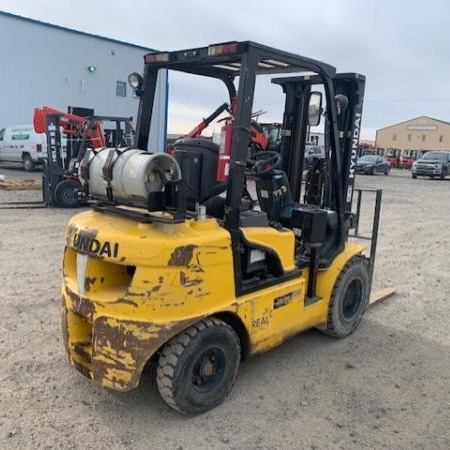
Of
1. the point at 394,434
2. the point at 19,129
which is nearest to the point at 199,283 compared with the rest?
the point at 394,434

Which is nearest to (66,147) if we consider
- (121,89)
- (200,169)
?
(200,169)

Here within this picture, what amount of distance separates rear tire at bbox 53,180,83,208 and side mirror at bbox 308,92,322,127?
349 inches

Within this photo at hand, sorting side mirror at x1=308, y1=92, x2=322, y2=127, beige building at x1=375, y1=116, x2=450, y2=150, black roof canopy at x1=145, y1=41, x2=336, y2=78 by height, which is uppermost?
beige building at x1=375, y1=116, x2=450, y2=150

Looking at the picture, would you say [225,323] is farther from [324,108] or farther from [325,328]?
[324,108]

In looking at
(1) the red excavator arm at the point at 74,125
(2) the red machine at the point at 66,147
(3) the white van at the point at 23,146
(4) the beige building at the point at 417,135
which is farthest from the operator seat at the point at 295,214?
(4) the beige building at the point at 417,135

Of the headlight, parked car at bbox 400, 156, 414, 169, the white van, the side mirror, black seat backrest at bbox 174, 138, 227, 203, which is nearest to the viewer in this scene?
black seat backrest at bbox 174, 138, 227, 203

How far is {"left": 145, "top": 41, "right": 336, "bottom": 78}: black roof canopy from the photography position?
10.7 feet

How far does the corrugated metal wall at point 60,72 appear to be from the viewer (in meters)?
22.5

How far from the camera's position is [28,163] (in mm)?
20641

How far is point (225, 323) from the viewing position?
3406mm

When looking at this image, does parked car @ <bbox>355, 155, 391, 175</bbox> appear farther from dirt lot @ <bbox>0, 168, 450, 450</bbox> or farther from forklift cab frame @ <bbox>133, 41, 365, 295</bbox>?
forklift cab frame @ <bbox>133, 41, 365, 295</bbox>

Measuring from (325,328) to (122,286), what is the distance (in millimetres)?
2045

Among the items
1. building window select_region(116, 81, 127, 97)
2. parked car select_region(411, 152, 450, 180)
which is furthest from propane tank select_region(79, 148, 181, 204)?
parked car select_region(411, 152, 450, 180)

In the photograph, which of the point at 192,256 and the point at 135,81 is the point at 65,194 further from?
the point at 192,256
